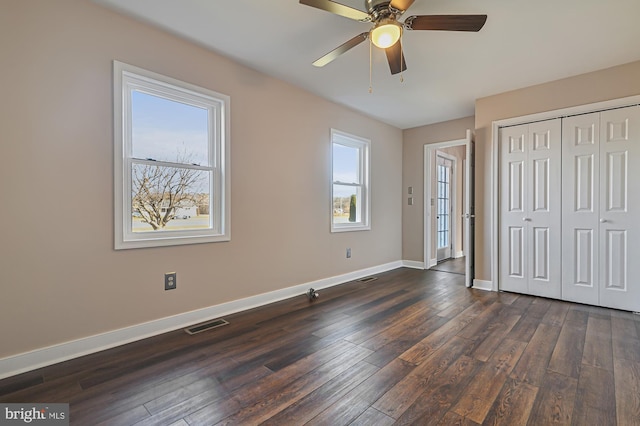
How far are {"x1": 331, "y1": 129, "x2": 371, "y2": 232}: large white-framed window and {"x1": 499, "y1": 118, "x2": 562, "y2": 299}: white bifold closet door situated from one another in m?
1.88

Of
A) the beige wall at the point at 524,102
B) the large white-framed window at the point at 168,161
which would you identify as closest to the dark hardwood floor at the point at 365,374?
the large white-framed window at the point at 168,161

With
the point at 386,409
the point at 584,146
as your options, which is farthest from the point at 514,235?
the point at 386,409

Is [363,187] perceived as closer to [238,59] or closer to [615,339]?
[238,59]

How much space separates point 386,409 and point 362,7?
8.55 ft

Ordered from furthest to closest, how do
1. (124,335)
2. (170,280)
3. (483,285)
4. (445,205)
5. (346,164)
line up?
(445,205), (346,164), (483,285), (170,280), (124,335)

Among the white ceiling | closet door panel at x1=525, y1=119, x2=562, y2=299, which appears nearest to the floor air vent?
the white ceiling

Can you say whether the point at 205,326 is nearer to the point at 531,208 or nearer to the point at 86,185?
the point at 86,185

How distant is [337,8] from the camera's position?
181cm

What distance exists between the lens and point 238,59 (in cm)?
293

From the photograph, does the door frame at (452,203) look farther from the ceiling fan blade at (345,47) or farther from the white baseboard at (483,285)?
the ceiling fan blade at (345,47)

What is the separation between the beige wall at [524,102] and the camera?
3.05 metres

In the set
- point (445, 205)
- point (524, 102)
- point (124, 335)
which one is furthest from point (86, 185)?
point (445, 205)

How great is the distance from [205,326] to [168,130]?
1.79 metres

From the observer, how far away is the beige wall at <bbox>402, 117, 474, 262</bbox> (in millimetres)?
5207
